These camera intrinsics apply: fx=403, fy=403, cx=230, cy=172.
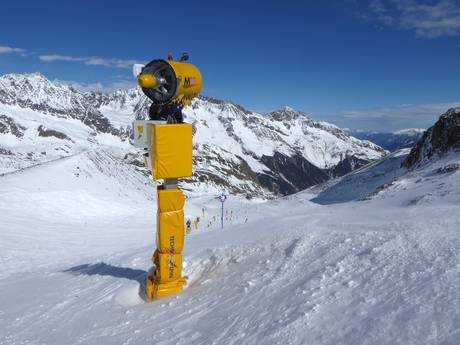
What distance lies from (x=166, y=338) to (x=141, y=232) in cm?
2486

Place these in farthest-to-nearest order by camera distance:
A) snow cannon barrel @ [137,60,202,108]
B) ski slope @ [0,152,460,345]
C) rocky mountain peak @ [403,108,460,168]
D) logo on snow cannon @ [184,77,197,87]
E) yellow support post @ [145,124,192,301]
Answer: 1. rocky mountain peak @ [403,108,460,168]
2. logo on snow cannon @ [184,77,197,87]
3. snow cannon barrel @ [137,60,202,108]
4. yellow support post @ [145,124,192,301]
5. ski slope @ [0,152,460,345]

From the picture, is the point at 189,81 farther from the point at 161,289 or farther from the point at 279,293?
the point at 279,293

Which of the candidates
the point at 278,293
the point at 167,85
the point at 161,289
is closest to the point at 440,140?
the point at 167,85

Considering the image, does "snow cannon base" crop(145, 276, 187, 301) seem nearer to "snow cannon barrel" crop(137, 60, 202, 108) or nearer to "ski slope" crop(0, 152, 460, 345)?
"ski slope" crop(0, 152, 460, 345)

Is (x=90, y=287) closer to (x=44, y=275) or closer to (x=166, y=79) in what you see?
(x=44, y=275)

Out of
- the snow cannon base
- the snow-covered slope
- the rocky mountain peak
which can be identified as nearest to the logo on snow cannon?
the snow-covered slope

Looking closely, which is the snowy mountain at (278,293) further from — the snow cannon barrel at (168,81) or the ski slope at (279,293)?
the snow cannon barrel at (168,81)

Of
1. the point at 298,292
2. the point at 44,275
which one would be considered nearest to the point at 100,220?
the point at 44,275

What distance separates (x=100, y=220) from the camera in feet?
123

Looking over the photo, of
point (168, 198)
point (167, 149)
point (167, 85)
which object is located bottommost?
point (168, 198)

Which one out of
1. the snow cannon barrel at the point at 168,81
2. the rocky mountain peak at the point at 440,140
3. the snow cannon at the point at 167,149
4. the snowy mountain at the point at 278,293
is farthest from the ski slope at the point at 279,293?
the rocky mountain peak at the point at 440,140

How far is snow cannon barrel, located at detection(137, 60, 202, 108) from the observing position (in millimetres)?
9008

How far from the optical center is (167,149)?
8.74 meters

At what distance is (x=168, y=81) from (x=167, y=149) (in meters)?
1.63
